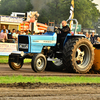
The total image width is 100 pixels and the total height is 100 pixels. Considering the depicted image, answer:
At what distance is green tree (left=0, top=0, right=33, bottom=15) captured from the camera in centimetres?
6215

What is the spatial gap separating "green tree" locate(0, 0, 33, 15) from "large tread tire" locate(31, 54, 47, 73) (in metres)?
48.1

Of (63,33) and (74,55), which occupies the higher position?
(63,33)

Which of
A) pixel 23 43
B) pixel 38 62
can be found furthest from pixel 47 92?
pixel 23 43

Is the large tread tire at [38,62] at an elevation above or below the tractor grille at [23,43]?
below

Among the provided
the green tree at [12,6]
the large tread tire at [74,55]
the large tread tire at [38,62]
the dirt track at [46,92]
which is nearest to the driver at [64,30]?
the large tread tire at [74,55]

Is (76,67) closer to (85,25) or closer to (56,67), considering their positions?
(56,67)

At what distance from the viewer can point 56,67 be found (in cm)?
1124

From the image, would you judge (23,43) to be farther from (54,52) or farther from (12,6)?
(12,6)

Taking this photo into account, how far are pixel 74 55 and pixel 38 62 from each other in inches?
49.8

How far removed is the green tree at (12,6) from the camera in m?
62.1

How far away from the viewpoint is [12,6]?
67.1 meters

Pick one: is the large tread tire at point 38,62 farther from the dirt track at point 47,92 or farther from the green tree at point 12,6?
the green tree at point 12,6

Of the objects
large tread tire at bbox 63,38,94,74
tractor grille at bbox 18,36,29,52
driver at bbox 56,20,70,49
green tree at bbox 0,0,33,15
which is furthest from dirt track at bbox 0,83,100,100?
green tree at bbox 0,0,33,15

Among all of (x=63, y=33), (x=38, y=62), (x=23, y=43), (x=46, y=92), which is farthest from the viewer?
(x=63, y=33)
